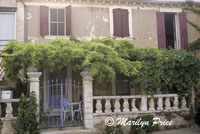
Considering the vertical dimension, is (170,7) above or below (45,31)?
above

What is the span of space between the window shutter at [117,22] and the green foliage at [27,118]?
5805 mm

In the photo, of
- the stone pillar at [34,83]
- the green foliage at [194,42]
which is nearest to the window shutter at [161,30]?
the green foliage at [194,42]

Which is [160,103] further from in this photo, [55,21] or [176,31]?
[55,21]

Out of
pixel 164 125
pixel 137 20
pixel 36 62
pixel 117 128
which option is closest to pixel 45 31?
pixel 36 62

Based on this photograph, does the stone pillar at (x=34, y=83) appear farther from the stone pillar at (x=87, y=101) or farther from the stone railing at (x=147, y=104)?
the stone railing at (x=147, y=104)

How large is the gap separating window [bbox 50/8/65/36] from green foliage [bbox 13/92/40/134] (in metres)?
4.71

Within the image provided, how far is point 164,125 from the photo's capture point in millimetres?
8961

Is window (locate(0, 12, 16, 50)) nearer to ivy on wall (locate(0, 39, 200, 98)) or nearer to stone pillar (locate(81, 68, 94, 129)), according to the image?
ivy on wall (locate(0, 39, 200, 98))

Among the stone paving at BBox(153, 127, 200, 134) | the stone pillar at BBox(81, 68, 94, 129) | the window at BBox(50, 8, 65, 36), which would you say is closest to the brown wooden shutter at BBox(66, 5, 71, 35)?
the window at BBox(50, 8, 65, 36)

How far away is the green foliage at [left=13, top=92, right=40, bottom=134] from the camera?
7.33 meters

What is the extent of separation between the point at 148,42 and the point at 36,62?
6.48 metres

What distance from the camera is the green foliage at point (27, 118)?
733 centimetres

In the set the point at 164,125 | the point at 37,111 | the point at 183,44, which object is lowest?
the point at 164,125

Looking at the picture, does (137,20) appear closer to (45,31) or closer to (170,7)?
(170,7)
